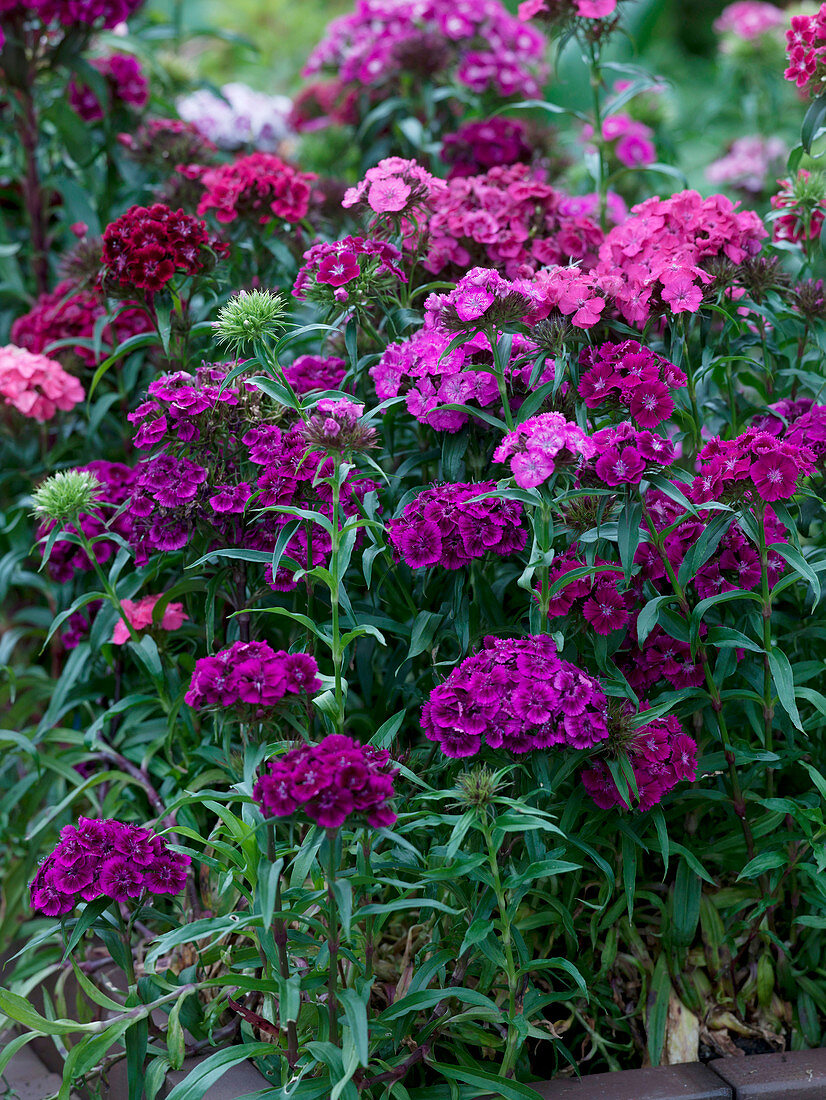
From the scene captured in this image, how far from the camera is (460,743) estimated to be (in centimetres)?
134

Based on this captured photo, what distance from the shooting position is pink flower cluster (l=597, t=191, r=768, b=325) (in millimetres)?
1551

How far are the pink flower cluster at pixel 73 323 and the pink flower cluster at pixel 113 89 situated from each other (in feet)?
2.34

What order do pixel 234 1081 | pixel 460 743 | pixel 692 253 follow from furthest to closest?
1. pixel 692 253
2. pixel 234 1081
3. pixel 460 743

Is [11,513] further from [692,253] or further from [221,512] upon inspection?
[692,253]

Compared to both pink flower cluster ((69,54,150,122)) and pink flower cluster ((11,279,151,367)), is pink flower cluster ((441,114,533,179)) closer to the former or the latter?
pink flower cluster ((69,54,150,122))

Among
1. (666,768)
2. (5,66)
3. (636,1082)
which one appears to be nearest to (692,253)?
(666,768)

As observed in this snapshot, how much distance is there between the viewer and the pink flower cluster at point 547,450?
1300 mm

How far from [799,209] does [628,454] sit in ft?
2.99

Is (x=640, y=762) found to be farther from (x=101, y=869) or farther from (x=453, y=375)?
(x=101, y=869)

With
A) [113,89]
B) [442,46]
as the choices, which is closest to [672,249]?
[442,46]

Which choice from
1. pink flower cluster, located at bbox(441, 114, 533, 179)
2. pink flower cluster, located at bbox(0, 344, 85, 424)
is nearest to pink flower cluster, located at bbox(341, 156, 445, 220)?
pink flower cluster, located at bbox(0, 344, 85, 424)

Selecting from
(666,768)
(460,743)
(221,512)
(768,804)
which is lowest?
(768,804)

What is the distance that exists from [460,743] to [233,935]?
1.98 ft

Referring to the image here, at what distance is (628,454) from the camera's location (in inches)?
53.6
